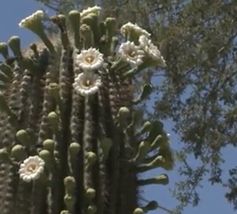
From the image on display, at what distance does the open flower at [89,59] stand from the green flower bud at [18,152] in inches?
16.4

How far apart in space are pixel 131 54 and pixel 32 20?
0.44m

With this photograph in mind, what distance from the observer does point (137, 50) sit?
342 cm

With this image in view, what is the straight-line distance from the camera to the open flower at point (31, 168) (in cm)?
304

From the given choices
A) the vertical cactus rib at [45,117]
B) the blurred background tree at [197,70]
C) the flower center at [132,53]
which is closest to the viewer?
the vertical cactus rib at [45,117]

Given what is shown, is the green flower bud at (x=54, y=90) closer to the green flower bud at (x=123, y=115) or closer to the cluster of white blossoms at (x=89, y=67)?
the cluster of white blossoms at (x=89, y=67)

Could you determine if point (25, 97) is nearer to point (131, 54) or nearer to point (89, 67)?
point (89, 67)

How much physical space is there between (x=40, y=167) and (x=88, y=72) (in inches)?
18.2

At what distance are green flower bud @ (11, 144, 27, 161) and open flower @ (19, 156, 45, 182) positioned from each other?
0.13 feet

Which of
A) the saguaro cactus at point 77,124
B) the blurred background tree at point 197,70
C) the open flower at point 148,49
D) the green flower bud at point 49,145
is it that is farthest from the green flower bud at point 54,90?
the blurred background tree at point 197,70

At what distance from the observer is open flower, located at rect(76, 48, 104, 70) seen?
3.29m

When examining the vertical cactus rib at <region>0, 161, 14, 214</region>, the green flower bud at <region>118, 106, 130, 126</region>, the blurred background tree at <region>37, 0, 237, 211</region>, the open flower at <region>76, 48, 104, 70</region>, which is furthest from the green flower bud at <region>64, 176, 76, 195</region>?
the blurred background tree at <region>37, 0, 237, 211</region>

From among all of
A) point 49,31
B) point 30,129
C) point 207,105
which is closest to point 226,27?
point 207,105

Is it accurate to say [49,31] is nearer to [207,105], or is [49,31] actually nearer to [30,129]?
[30,129]

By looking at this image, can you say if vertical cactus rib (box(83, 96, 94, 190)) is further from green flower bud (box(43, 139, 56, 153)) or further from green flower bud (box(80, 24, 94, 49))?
green flower bud (box(80, 24, 94, 49))
